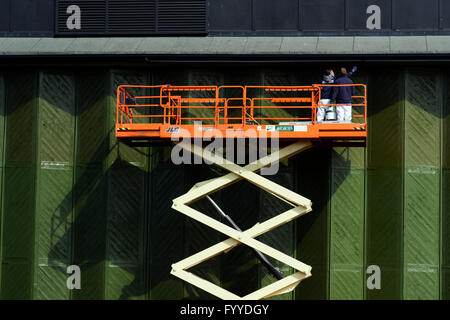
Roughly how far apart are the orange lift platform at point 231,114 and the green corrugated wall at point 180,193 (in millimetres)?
424

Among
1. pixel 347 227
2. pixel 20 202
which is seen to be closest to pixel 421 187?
pixel 347 227

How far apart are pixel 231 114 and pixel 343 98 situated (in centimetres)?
356

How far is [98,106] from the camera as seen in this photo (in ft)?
54.2

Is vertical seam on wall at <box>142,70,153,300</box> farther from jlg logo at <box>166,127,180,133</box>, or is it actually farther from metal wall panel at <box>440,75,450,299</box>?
metal wall panel at <box>440,75,450,299</box>

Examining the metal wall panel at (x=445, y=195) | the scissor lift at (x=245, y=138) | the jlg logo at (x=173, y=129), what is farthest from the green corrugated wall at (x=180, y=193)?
the jlg logo at (x=173, y=129)

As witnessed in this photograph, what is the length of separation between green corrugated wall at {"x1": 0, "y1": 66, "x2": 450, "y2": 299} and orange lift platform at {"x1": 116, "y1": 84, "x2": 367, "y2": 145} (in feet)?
1.39

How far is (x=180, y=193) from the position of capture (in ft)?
53.5

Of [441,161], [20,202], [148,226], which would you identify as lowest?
[148,226]

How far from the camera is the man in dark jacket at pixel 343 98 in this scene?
14438 mm

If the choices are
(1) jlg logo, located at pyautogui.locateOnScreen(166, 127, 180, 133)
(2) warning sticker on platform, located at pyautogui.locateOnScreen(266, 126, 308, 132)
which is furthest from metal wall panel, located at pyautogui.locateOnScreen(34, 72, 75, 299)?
(2) warning sticker on platform, located at pyautogui.locateOnScreen(266, 126, 308, 132)

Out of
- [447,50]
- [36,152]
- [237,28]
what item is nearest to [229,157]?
[237,28]

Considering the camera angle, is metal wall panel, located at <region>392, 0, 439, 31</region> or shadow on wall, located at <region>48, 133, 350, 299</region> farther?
metal wall panel, located at <region>392, 0, 439, 31</region>

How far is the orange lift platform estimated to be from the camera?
14.2m

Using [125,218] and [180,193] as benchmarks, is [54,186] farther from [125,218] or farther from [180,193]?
[180,193]
